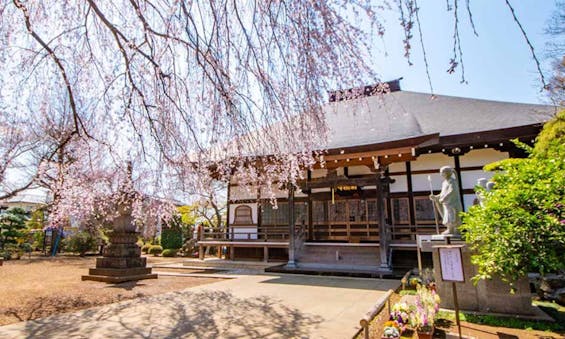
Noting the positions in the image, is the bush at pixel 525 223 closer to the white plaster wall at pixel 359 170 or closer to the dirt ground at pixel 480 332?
the dirt ground at pixel 480 332

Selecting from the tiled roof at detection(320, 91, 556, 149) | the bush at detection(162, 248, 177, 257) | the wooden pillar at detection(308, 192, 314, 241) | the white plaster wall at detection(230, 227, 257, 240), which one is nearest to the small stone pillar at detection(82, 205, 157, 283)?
the white plaster wall at detection(230, 227, 257, 240)

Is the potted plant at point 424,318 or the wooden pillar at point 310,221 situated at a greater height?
the wooden pillar at point 310,221

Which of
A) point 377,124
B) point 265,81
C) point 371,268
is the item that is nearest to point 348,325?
point 265,81

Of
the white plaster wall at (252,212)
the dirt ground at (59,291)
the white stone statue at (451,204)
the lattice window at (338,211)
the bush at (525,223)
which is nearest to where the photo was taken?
the bush at (525,223)

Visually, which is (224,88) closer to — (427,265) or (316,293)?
(316,293)

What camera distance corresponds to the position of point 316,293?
6.87m

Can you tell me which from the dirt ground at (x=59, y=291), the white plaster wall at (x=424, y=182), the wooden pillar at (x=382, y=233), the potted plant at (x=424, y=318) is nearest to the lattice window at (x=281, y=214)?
the wooden pillar at (x=382, y=233)

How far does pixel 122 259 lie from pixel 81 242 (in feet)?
37.1

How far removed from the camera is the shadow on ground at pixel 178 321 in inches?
171

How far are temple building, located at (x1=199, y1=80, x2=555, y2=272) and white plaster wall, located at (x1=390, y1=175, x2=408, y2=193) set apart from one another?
3 cm

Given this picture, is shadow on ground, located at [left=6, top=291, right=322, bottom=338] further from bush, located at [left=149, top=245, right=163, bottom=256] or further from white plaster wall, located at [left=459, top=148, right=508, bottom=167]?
bush, located at [left=149, top=245, right=163, bottom=256]

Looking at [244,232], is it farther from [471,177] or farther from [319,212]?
[471,177]

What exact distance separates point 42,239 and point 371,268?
20594 millimetres

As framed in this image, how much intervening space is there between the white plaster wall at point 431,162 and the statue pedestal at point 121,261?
958 centimetres
